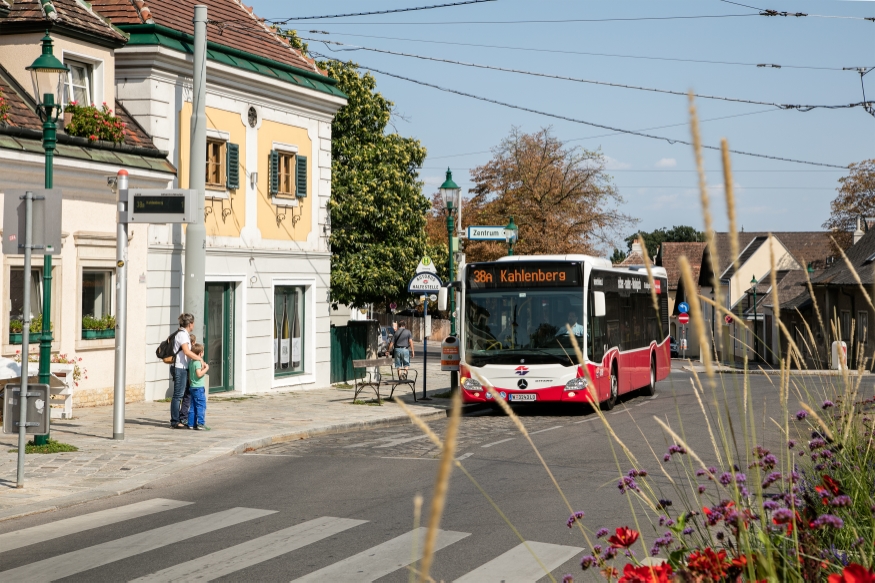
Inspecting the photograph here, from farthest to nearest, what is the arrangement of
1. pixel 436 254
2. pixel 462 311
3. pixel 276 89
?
pixel 436 254, pixel 276 89, pixel 462 311

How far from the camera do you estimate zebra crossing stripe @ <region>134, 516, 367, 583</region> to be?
22.2 ft

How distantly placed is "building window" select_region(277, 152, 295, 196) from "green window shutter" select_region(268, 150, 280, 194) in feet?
1.44

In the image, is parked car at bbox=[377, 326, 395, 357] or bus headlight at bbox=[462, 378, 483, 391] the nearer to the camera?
bus headlight at bbox=[462, 378, 483, 391]

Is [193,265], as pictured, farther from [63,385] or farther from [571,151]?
[571,151]

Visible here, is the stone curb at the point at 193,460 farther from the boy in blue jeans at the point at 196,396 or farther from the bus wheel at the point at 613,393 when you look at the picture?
the bus wheel at the point at 613,393

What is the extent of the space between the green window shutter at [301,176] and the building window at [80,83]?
21.1 feet

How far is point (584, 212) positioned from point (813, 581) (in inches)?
2192

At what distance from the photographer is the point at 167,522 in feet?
28.5

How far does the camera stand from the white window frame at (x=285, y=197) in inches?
931

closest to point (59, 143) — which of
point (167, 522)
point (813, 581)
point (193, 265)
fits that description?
point (193, 265)

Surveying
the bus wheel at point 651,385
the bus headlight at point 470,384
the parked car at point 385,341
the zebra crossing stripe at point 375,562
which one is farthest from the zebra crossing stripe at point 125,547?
the parked car at point 385,341

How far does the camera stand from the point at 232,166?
2188 centimetres

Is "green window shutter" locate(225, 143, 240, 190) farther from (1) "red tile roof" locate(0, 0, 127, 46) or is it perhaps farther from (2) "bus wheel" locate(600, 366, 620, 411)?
(2) "bus wheel" locate(600, 366, 620, 411)

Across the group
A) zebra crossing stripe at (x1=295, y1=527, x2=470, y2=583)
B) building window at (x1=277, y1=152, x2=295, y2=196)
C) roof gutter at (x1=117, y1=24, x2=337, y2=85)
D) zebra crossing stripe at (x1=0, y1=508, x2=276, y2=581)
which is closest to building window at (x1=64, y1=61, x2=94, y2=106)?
roof gutter at (x1=117, y1=24, x2=337, y2=85)
